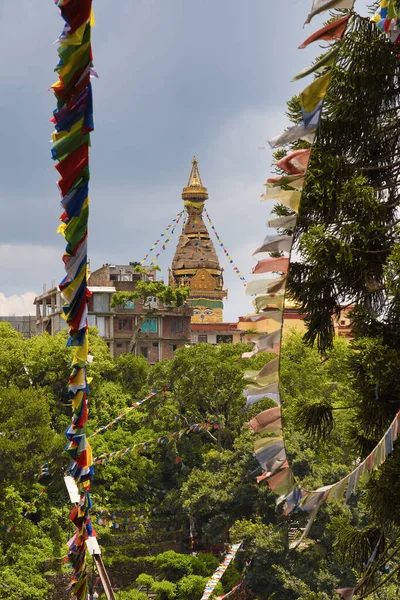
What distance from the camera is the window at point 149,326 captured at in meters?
74.9

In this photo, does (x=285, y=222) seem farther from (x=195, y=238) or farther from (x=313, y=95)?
(x=195, y=238)

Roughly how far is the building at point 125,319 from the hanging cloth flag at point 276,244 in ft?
196

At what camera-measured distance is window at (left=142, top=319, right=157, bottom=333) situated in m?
Answer: 74.9

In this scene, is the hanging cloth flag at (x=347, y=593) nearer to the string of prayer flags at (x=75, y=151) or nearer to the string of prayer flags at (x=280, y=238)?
the string of prayer flags at (x=280, y=238)

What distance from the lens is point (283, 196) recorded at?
1041 cm

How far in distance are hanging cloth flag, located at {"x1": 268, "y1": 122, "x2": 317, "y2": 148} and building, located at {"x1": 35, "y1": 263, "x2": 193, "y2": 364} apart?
60.0 meters

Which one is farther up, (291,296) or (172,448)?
(291,296)

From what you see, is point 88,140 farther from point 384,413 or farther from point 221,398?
point 221,398

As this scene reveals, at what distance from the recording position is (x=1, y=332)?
52594 mm

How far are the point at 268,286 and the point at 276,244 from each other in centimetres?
40

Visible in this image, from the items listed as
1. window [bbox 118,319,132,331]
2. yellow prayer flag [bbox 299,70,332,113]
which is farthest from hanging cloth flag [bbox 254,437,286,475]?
window [bbox 118,319,132,331]

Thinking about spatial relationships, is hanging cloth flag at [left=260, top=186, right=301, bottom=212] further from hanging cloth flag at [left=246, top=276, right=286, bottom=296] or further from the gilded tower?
the gilded tower

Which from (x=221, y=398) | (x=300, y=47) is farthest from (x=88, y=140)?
(x=221, y=398)

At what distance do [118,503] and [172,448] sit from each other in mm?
3788
